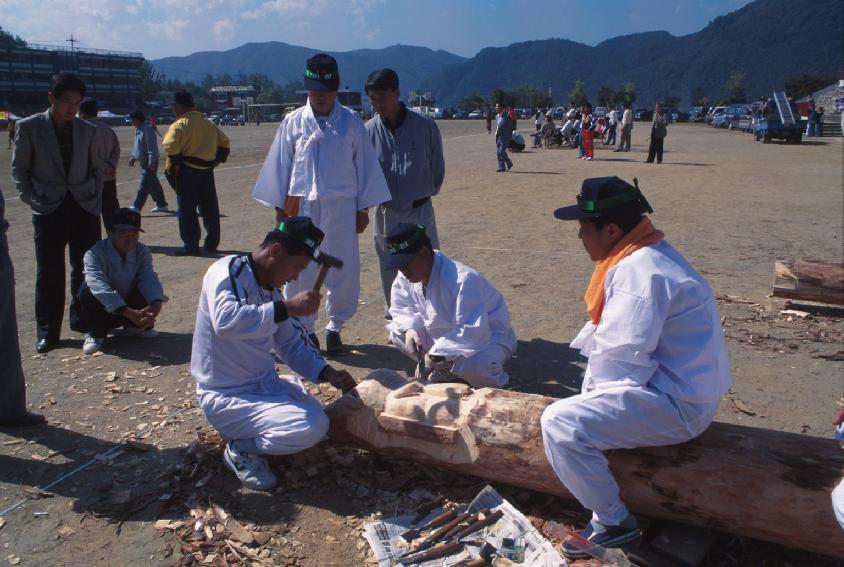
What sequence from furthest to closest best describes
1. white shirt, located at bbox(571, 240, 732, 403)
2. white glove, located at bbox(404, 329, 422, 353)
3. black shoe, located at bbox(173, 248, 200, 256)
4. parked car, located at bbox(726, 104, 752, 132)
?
parked car, located at bbox(726, 104, 752, 132) < black shoe, located at bbox(173, 248, 200, 256) < white glove, located at bbox(404, 329, 422, 353) < white shirt, located at bbox(571, 240, 732, 403)

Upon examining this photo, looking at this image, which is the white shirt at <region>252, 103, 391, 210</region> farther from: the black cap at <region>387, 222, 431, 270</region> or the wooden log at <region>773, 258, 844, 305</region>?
the wooden log at <region>773, 258, 844, 305</region>

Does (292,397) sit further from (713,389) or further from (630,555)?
(713,389)

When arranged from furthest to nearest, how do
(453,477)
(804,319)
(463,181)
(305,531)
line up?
(463,181) < (804,319) < (453,477) < (305,531)

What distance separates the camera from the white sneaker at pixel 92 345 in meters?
5.50

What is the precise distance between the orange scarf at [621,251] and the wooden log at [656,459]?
639 millimetres

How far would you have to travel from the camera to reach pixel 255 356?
370 cm

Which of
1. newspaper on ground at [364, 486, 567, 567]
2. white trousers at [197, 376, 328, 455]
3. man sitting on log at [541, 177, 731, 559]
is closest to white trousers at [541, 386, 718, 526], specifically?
man sitting on log at [541, 177, 731, 559]

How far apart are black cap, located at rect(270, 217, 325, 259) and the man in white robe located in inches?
69.6

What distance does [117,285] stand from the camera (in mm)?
5559

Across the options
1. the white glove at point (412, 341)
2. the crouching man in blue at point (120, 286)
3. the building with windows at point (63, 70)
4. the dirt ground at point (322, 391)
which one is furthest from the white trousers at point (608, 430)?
the building with windows at point (63, 70)

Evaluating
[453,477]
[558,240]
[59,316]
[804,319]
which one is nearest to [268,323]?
[453,477]

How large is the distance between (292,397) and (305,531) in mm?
813

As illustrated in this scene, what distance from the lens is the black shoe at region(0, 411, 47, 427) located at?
4184mm

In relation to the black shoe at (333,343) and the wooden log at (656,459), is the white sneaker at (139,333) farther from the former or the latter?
the wooden log at (656,459)
